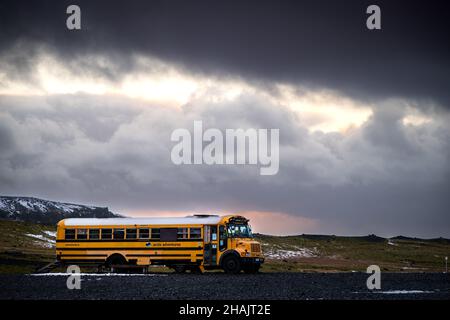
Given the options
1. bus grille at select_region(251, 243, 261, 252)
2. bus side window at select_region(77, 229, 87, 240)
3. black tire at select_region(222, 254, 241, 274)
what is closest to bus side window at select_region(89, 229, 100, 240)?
bus side window at select_region(77, 229, 87, 240)

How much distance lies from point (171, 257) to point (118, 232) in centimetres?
404

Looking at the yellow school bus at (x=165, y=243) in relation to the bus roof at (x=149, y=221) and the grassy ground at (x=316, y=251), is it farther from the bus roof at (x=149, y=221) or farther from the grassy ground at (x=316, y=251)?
the grassy ground at (x=316, y=251)

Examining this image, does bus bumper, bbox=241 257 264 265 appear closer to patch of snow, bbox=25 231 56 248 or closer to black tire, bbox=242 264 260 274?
black tire, bbox=242 264 260 274

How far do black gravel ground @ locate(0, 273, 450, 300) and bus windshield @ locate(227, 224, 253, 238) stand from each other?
223 inches

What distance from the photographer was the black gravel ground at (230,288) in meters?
24.9

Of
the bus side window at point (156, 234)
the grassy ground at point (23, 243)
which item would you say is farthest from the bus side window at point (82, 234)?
the grassy ground at point (23, 243)

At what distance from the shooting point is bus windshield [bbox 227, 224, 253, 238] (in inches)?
1555

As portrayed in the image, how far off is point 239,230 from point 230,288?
39.6 feet

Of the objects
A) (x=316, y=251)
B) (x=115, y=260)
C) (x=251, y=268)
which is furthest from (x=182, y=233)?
(x=316, y=251)
